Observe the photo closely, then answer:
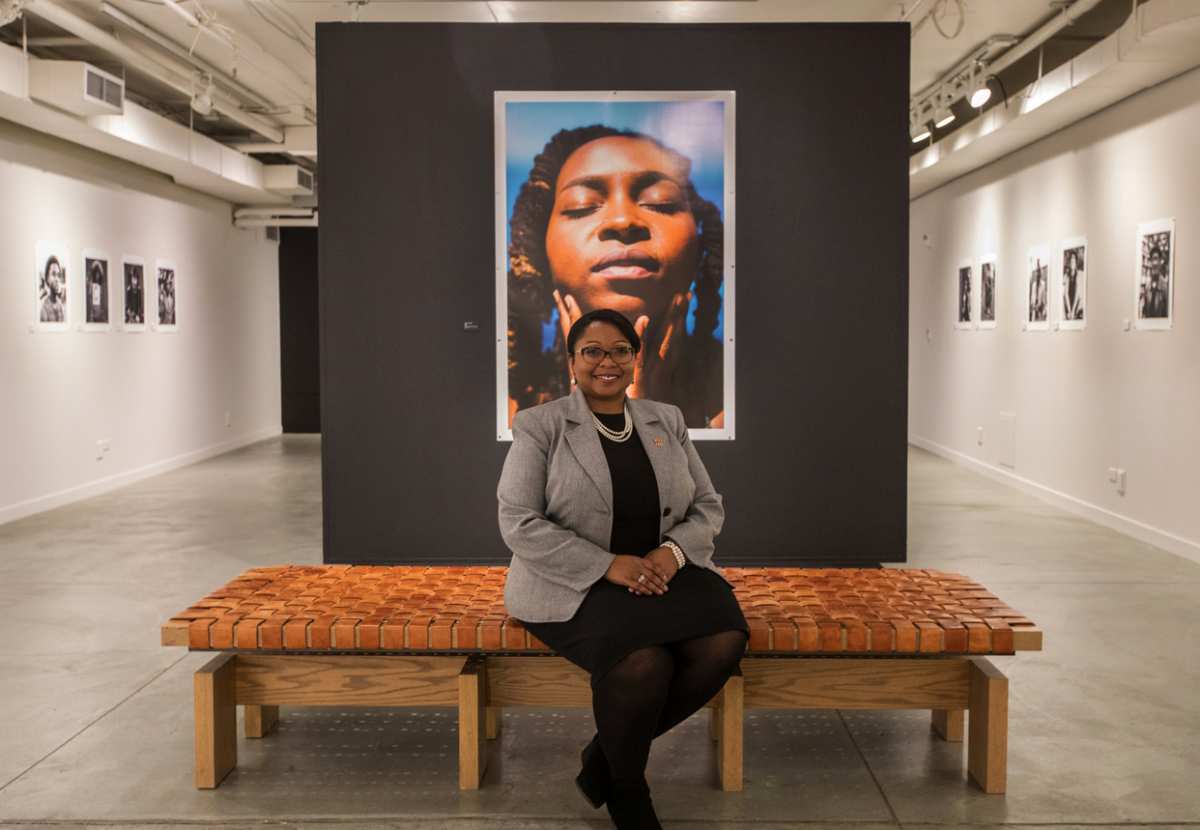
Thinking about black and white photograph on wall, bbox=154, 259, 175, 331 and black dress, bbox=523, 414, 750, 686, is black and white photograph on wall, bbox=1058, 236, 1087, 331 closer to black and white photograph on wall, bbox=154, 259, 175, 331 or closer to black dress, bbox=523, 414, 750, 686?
black dress, bbox=523, 414, 750, 686

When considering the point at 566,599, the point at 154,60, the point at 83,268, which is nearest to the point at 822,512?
the point at 566,599

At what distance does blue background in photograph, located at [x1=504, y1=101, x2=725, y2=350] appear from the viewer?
552 centimetres

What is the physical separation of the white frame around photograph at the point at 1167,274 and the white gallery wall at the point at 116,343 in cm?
825

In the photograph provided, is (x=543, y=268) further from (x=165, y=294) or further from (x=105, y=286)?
(x=165, y=294)

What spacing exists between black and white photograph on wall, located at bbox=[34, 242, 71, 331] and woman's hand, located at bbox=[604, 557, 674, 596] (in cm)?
728

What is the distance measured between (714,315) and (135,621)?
130 inches

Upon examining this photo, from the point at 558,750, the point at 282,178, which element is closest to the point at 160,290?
the point at 282,178

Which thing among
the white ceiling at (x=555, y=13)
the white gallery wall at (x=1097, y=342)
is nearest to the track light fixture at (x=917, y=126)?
the white gallery wall at (x=1097, y=342)

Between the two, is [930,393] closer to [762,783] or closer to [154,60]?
[154,60]

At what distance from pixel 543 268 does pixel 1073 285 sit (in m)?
4.78

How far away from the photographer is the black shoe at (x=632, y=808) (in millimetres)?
2631

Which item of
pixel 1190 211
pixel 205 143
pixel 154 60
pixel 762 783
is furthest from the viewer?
pixel 205 143

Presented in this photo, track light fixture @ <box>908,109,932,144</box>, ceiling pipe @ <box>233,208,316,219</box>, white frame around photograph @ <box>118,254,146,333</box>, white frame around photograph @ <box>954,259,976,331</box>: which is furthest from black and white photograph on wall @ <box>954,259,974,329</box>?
white frame around photograph @ <box>118,254,146,333</box>

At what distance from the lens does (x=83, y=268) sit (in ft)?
29.9
